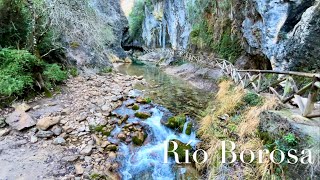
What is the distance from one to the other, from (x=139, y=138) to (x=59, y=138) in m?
1.95

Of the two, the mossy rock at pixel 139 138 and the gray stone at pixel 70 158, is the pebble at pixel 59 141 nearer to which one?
the gray stone at pixel 70 158

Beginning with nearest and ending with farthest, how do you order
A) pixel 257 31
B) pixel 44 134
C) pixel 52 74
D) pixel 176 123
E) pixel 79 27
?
pixel 44 134, pixel 176 123, pixel 52 74, pixel 79 27, pixel 257 31

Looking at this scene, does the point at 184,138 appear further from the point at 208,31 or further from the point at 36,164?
the point at 208,31

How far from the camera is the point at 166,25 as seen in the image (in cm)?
3131

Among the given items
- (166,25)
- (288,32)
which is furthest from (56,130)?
(166,25)

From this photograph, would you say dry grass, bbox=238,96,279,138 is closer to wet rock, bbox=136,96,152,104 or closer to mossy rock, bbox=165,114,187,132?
mossy rock, bbox=165,114,187,132

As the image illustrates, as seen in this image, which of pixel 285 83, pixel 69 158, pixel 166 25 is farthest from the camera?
pixel 166 25

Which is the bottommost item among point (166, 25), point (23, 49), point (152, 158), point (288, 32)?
point (152, 158)

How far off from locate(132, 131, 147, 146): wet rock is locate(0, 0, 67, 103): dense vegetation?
12.0 feet

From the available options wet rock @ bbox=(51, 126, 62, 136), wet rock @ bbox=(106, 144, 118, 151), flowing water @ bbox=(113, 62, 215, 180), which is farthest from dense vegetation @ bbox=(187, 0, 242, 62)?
wet rock @ bbox=(51, 126, 62, 136)

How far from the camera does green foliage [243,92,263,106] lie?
619 cm

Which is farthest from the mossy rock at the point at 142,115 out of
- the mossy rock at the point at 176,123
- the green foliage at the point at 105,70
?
the green foliage at the point at 105,70

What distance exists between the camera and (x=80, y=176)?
14.7 ft

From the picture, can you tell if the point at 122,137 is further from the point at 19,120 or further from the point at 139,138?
the point at 19,120
